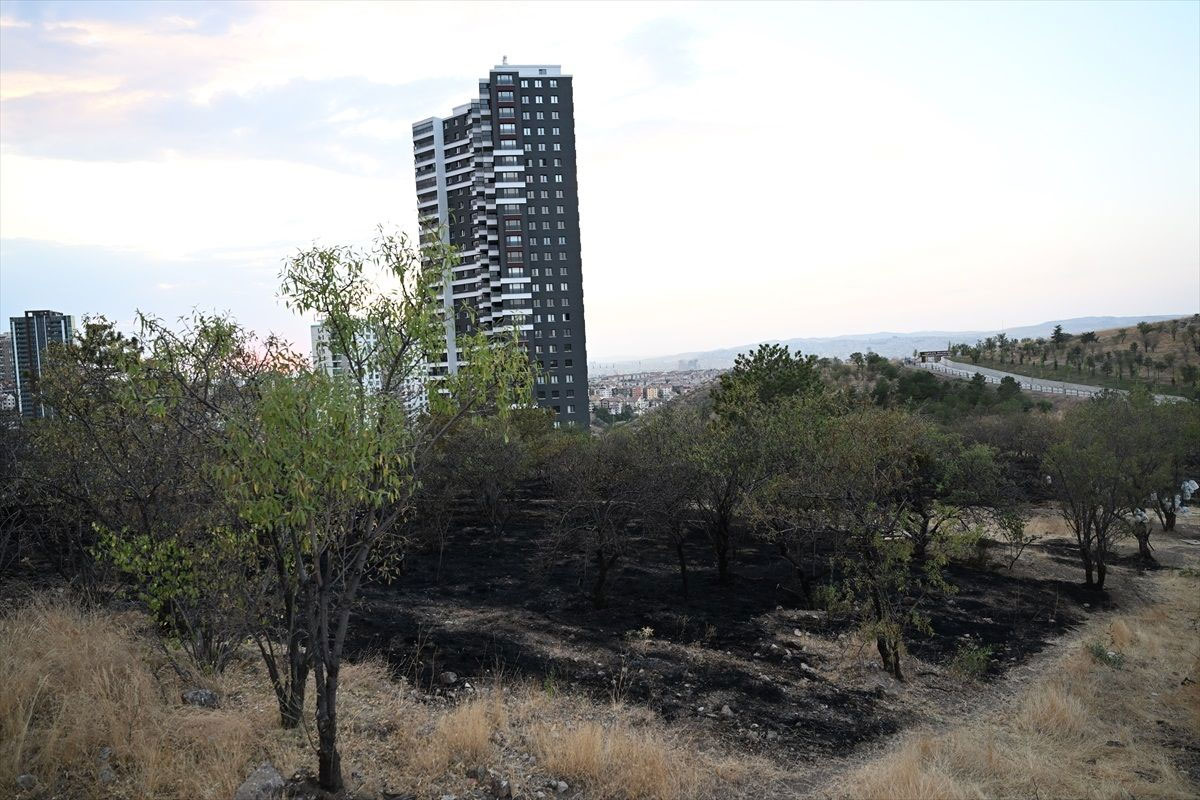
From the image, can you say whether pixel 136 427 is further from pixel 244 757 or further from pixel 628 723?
pixel 628 723

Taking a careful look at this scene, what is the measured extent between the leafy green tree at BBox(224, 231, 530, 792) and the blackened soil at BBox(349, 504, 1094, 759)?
4522 mm

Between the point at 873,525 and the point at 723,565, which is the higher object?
the point at 873,525

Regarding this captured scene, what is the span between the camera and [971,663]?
1187 centimetres

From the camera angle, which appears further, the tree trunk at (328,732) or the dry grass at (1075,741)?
the dry grass at (1075,741)

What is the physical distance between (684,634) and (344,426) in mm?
9310

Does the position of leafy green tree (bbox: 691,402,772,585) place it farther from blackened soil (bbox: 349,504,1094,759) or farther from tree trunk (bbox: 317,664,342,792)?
tree trunk (bbox: 317,664,342,792)

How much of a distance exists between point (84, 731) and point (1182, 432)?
2966 cm

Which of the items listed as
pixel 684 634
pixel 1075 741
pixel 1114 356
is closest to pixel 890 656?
pixel 1075 741

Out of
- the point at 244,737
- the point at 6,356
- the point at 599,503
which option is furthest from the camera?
the point at 6,356

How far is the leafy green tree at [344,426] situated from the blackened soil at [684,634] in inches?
178

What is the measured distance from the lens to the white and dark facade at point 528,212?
7362 cm

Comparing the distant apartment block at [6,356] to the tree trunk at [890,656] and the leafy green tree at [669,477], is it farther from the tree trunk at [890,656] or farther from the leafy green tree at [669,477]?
the tree trunk at [890,656]

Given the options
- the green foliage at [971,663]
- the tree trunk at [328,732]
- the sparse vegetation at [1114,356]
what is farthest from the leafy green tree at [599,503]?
the sparse vegetation at [1114,356]

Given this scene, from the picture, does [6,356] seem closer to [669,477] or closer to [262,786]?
[669,477]
